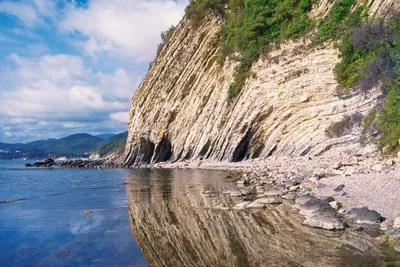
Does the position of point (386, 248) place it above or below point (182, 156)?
below

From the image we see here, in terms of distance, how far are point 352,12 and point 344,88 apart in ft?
16.3

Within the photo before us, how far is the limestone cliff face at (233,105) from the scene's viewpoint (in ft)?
73.8

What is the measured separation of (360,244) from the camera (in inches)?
255

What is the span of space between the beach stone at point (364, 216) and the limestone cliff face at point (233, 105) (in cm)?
1153

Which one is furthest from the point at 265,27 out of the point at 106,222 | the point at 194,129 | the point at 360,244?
the point at 360,244

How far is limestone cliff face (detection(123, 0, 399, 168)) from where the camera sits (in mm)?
22500

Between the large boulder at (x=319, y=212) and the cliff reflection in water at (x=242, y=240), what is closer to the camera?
the cliff reflection in water at (x=242, y=240)

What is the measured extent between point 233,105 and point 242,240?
80.5ft

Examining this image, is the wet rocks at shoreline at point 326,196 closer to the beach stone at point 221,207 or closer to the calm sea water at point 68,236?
the beach stone at point 221,207

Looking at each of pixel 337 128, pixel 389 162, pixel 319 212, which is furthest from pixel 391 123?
pixel 337 128

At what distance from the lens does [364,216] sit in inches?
301

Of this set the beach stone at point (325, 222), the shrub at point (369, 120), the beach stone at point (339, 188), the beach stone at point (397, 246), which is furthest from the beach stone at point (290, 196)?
the shrub at point (369, 120)

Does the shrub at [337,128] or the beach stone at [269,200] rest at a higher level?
the shrub at [337,128]

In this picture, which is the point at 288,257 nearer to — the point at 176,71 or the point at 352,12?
the point at 352,12
